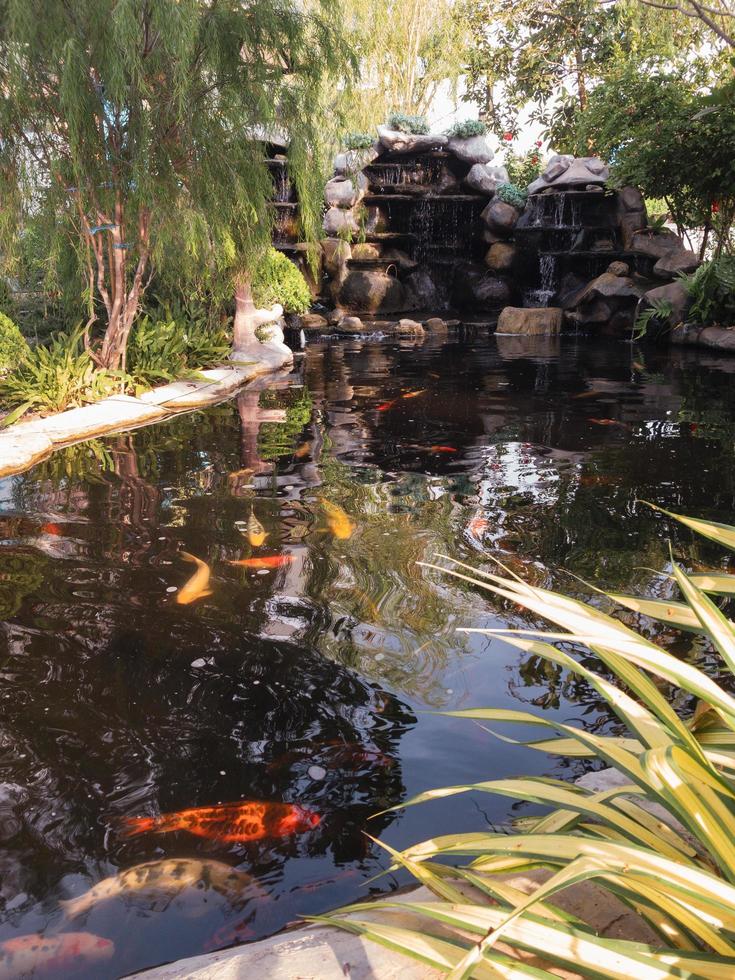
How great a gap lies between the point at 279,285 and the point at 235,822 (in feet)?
40.0

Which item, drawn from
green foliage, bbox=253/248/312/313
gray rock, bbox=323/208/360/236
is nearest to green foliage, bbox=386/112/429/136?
gray rock, bbox=323/208/360/236

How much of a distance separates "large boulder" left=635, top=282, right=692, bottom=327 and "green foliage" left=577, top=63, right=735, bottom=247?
1233 millimetres

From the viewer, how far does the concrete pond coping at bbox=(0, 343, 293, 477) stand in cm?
790

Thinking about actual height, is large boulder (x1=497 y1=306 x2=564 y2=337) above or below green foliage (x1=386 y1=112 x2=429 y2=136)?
below

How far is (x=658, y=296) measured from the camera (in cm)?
1597

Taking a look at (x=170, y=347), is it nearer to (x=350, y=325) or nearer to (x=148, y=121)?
→ (x=148, y=121)

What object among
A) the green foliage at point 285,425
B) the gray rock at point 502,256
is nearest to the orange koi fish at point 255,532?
the green foliage at point 285,425

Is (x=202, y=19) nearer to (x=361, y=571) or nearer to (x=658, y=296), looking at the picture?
(x=361, y=571)

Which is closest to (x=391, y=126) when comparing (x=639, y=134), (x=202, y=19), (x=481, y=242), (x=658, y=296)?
(x=481, y=242)

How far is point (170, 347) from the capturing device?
37.1ft

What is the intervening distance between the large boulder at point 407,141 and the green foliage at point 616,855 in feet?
71.8

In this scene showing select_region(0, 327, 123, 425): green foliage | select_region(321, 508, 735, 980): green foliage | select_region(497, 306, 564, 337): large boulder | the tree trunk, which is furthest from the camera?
select_region(497, 306, 564, 337): large boulder

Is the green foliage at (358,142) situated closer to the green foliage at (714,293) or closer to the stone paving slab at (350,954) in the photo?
the green foliage at (714,293)

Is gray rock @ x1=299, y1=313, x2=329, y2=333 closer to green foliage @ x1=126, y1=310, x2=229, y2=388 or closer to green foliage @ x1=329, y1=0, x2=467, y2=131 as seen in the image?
green foliage @ x1=126, y1=310, x2=229, y2=388
